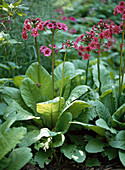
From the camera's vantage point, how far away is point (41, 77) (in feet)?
7.33

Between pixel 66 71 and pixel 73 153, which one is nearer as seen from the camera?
pixel 73 153

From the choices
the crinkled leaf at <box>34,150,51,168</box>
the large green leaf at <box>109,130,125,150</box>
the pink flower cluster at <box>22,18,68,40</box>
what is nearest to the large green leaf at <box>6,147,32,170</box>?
the crinkled leaf at <box>34,150,51,168</box>

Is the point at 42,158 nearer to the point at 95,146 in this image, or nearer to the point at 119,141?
the point at 95,146

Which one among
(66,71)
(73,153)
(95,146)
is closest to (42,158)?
(73,153)

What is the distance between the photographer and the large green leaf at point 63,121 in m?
1.80

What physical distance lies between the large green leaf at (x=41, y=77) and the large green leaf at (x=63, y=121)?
1.30 feet

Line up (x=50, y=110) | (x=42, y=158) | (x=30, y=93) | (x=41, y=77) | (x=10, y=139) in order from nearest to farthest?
(x=10, y=139) → (x=42, y=158) → (x=50, y=110) → (x=30, y=93) → (x=41, y=77)

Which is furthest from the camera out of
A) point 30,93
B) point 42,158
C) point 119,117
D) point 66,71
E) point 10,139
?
point 66,71

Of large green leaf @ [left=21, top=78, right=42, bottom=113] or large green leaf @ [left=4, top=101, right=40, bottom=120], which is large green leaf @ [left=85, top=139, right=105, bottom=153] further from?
large green leaf @ [left=21, top=78, right=42, bottom=113]

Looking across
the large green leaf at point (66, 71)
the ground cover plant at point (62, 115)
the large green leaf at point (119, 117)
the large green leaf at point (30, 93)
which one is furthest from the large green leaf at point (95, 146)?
the large green leaf at point (66, 71)

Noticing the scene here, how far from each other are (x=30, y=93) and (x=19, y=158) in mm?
797

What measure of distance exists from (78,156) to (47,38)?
200 centimetres

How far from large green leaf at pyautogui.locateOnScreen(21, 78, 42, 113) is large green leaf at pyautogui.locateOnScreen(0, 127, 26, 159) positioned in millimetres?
671

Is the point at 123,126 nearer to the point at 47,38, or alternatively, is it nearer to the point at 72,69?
the point at 72,69
